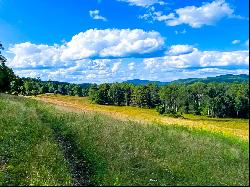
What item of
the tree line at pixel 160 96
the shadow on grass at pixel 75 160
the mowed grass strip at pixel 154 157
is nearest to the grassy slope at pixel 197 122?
the mowed grass strip at pixel 154 157

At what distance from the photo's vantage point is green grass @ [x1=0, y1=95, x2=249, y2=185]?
8638mm

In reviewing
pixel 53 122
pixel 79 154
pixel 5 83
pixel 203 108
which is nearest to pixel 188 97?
pixel 203 108

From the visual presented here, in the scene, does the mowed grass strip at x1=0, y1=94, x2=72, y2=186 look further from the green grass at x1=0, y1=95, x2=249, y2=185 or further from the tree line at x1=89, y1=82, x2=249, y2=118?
the tree line at x1=89, y1=82, x2=249, y2=118

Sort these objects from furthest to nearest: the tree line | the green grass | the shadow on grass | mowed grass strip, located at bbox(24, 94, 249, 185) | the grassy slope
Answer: the tree line
the grassy slope
the shadow on grass
the green grass
mowed grass strip, located at bbox(24, 94, 249, 185)

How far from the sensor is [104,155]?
15.6m

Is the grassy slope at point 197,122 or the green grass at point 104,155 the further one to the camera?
the grassy slope at point 197,122

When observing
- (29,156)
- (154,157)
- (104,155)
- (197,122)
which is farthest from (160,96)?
(154,157)

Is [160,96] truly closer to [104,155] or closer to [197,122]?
[197,122]

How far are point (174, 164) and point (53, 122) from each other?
62.7 feet

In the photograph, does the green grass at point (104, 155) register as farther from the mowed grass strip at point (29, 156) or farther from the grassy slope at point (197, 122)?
the grassy slope at point (197, 122)

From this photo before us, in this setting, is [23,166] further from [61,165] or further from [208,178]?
[208,178]

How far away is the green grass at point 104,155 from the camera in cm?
864

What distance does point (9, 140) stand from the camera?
21.1 m

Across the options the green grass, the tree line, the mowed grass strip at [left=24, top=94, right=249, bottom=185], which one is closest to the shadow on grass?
the green grass
